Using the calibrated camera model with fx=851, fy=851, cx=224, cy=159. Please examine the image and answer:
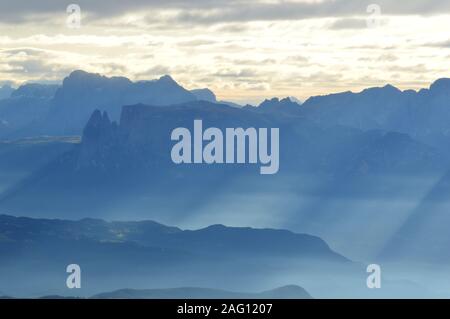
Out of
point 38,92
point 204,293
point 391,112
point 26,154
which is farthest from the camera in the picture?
point 391,112

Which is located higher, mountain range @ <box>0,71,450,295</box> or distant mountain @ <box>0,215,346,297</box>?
mountain range @ <box>0,71,450,295</box>

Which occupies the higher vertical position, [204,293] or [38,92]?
[38,92]

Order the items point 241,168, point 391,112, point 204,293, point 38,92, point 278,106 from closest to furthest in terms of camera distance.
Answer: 1. point 241,168
2. point 278,106
3. point 204,293
4. point 38,92
5. point 391,112

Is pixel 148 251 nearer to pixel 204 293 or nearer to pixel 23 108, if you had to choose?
pixel 204 293

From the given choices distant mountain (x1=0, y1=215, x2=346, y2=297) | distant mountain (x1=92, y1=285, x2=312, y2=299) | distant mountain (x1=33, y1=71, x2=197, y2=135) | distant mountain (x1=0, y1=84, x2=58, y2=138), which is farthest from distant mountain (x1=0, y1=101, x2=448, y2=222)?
distant mountain (x1=92, y1=285, x2=312, y2=299)

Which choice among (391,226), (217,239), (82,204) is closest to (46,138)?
(82,204)

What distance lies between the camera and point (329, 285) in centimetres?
5869

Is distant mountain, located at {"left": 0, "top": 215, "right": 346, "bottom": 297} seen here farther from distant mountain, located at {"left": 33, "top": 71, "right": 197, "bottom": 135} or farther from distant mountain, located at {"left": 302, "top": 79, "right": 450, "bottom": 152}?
distant mountain, located at {"left": 302, "top": 79, "right": 450, "bottom": 152}

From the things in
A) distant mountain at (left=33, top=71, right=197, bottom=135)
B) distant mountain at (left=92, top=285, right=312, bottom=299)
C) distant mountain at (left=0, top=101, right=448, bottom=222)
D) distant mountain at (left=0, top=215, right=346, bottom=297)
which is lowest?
distant mountain at (left=92, top=285, right=312, bottom=299)

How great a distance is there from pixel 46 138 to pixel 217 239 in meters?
14.5

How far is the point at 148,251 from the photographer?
64938 mm

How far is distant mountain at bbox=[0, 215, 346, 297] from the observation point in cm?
5469

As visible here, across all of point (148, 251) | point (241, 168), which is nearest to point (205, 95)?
point (241, 168)
